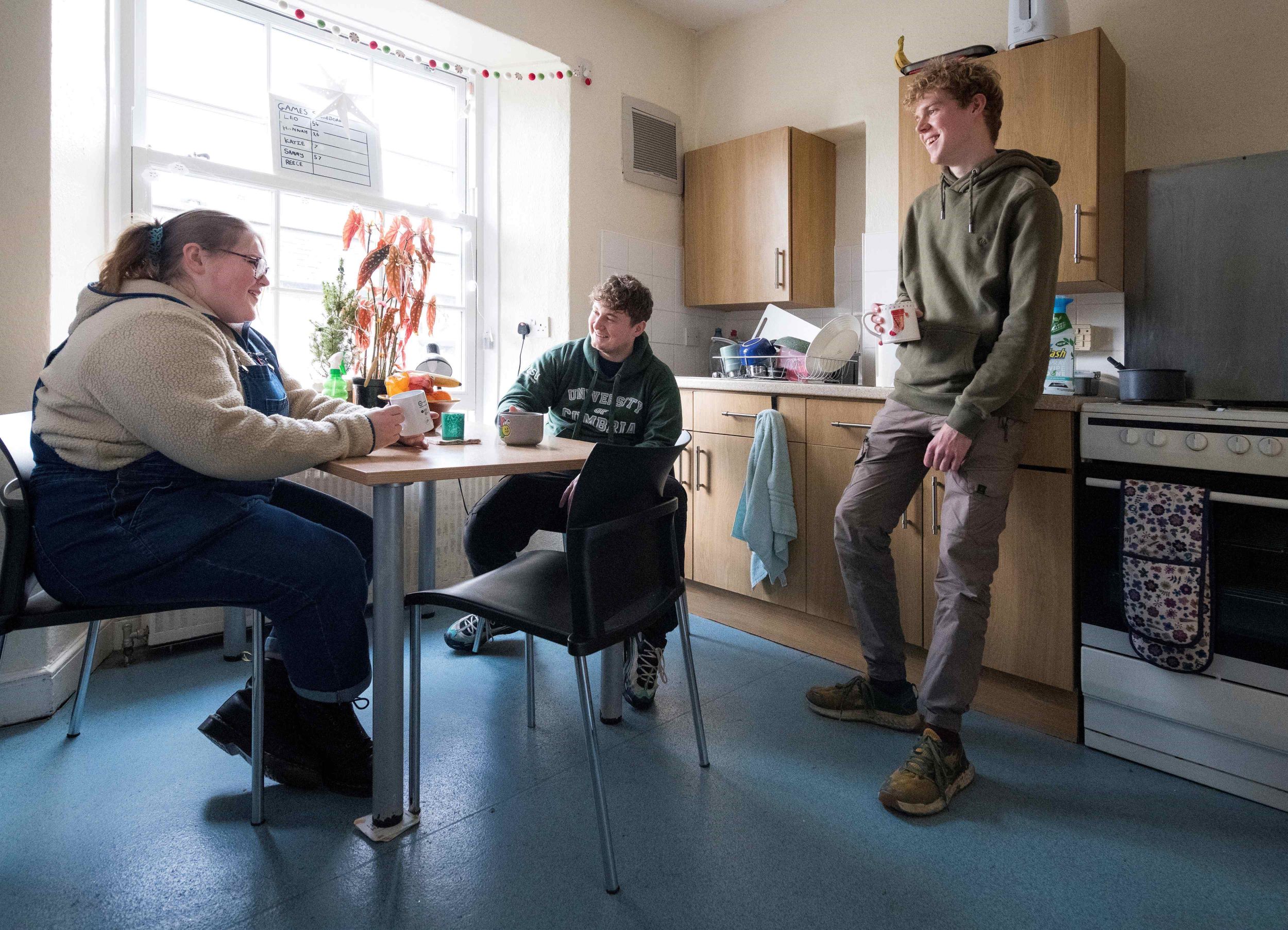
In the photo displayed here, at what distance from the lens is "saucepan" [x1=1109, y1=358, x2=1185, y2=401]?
210cm

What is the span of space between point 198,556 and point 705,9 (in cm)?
330

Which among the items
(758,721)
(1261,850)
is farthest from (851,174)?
(1261,850)

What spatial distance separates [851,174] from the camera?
11.6ft

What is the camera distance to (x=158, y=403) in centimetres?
136

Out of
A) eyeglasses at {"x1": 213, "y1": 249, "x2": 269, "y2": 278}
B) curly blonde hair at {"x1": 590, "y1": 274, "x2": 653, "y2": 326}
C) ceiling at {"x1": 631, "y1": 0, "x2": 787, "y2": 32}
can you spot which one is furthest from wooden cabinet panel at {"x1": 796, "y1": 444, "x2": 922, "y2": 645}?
ceiling at {"x1": 631, "y1": 0, "x2": 787, "y2": 32}

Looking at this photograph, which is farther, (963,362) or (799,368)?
(799,368)

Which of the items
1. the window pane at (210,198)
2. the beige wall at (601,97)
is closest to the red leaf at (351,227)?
the window pane at (210,198)

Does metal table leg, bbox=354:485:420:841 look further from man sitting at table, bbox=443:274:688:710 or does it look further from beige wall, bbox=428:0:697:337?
beige wall, bbox=428:0:697:337

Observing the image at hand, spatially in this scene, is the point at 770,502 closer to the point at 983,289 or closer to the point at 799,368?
the point at 799,368

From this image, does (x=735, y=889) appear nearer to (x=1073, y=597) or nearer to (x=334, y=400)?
(x=1073, y=597)

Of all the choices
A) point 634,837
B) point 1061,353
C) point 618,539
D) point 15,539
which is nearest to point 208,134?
point 15,539

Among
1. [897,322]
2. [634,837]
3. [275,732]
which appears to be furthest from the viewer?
[897,322]

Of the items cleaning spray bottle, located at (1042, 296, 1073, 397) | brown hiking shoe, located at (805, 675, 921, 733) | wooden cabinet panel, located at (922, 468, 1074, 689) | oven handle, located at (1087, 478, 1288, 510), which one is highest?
cleaning spray bottle, located at (1042, 296, 1073, 397)

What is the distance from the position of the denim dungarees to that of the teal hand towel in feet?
4.76
